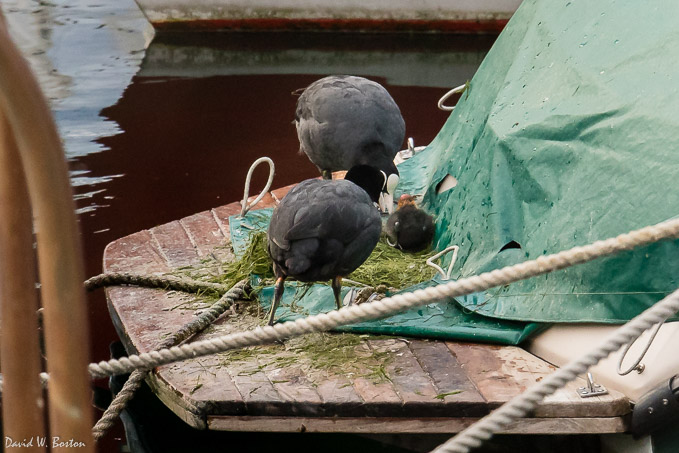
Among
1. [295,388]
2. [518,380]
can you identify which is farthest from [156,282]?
[518,380]

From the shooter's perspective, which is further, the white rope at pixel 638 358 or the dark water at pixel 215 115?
the dark water at pixel 215 115

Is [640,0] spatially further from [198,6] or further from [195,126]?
[198,6]

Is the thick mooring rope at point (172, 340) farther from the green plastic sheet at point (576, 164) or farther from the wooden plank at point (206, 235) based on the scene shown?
the green plastic sheet at point (576, 164)

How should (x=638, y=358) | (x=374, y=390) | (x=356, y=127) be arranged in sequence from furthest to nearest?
(x=356, y=127)
(x=374, y=390)
(x=638, y=358)

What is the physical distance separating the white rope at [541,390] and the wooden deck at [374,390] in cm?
104

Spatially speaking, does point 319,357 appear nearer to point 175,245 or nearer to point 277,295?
point 277,295

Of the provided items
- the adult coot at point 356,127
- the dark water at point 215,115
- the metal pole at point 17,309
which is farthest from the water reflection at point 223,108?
the metal pole at point 17,309

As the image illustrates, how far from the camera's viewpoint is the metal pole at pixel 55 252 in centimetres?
83

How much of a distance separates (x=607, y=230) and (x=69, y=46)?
9349 mm

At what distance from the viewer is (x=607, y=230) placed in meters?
2.79

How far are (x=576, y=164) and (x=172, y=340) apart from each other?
1625 millimetres

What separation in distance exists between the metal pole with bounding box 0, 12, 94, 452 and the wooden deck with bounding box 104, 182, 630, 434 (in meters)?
1.78

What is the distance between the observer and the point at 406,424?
2.65 meters

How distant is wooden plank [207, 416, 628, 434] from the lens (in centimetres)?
258
